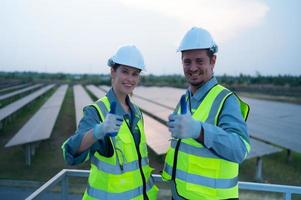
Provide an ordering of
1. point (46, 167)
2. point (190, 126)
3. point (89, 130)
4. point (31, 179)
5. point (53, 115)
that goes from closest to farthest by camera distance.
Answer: point (190, 126), point (89, 130), point (31, 179), point (46, 167), point (53, 115)

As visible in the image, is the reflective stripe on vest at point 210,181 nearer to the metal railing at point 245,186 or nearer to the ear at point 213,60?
the metal railing at point 245,186

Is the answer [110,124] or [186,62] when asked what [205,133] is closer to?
[110,124]

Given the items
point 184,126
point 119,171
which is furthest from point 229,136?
point 119,171

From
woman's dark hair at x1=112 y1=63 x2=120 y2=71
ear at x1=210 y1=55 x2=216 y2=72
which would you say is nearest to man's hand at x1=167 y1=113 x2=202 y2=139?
ear at x1=210 y1=55 x2=216 y2=72

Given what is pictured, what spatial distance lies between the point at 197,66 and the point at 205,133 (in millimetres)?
678

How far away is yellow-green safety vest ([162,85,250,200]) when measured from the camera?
2.30m

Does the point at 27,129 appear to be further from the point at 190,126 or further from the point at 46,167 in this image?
the point at 190,126

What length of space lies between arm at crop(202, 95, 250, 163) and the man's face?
0.41m

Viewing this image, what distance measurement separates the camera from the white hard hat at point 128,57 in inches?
102

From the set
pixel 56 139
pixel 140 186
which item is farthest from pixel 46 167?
pixel 140 186

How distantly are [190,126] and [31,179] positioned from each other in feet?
29.4

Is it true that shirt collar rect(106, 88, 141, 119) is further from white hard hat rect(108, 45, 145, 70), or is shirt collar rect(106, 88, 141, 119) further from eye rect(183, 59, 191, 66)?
eye rect(183, 59, 191, 66)

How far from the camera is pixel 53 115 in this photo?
54.7 feet

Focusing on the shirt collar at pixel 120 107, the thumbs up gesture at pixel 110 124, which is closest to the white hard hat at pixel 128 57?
the shirt collar at pixel 120 107
